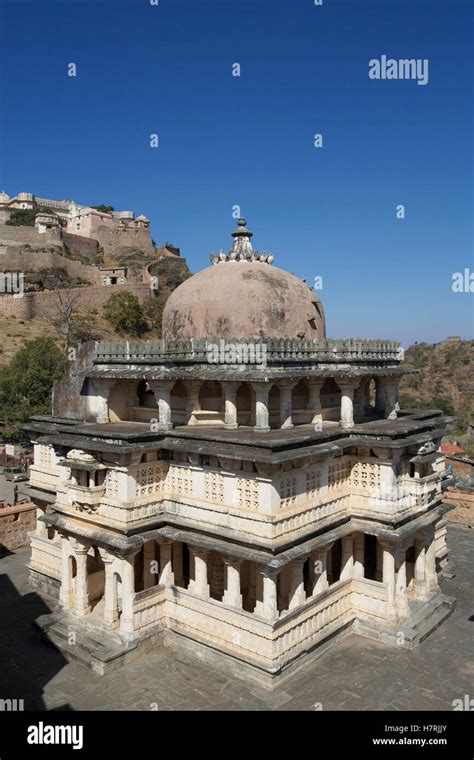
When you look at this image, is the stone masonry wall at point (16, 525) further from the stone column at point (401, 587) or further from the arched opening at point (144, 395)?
the stone column at point (401, 587)

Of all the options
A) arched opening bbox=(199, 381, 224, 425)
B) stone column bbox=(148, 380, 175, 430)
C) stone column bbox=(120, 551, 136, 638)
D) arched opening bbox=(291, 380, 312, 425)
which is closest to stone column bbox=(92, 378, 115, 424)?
stone column bbox=(148, 380, 175, 430)

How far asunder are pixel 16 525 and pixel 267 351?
1363 centimetres

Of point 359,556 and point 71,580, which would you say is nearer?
point 359,556

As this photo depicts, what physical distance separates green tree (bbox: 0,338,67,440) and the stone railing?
2285 cm

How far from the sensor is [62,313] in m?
57.7

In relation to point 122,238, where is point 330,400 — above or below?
below

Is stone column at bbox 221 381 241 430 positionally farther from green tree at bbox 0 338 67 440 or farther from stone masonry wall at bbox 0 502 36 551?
green tree at bbox 0 338 67 440

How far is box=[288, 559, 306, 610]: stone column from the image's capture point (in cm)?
1274

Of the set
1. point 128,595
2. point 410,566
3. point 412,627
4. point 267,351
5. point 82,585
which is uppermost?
point 267,351

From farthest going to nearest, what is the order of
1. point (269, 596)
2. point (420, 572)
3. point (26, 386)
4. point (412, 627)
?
point (26, 386) < point (420, 572) < point (412, 627) < point (269, 596)

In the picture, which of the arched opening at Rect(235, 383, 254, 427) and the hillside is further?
the hillside

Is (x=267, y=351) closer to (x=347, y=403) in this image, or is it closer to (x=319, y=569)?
(x=347, y=403)

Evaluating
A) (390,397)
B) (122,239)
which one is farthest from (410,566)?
(122,239)
